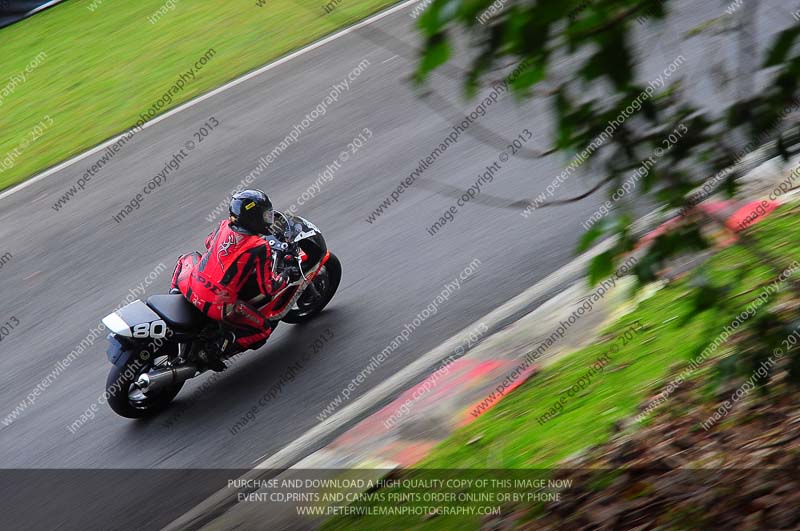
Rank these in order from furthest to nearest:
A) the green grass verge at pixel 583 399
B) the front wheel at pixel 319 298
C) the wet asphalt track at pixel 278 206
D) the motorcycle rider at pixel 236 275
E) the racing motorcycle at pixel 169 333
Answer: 1. the front wheel at pixel 319 298
2. the wet asphalt track at pixel 278 206
3. the motorcycle rider at pixel 236 275
4. the racing motorcycle at pixel 169 333
5. the green grass verge at pixel 583 399

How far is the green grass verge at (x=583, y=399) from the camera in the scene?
19.5ft

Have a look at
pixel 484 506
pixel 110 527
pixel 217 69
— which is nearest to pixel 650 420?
pixel 484 506

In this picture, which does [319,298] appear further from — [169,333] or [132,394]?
[132,394]

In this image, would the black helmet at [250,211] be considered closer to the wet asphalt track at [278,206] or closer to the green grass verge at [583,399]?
the wet asphalt track at [278,206]

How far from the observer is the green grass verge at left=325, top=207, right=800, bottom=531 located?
5957 mm

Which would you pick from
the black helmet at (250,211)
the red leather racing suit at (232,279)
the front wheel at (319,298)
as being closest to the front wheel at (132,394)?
the red leather racing suit at (232,279)

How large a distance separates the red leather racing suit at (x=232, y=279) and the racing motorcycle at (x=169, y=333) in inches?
4.4

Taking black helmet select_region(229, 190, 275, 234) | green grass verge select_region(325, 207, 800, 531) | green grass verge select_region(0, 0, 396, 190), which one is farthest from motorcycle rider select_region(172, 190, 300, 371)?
green grass verge select_region(0, 0, 396, 190)

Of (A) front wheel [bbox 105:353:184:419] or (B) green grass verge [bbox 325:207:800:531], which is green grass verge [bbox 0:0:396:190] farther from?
(B) green grass verge [bbox 325:207:800:531]

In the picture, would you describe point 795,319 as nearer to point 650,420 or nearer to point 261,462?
point 650,420

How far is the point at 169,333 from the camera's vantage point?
8398 millimetres

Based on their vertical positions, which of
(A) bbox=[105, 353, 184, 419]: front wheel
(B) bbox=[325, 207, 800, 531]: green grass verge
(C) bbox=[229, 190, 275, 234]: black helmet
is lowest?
(A) bbox=[105, 353, 184, 419]: front wheel

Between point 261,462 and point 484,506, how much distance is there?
2.77 metres

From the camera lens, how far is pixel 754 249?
4016mm
